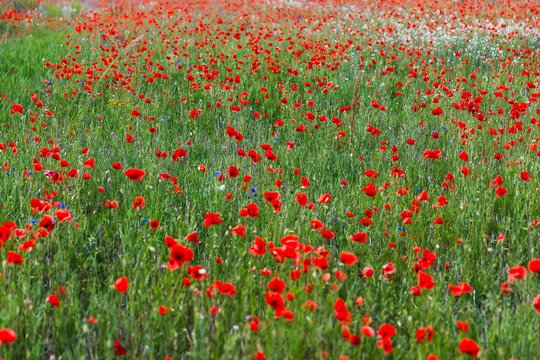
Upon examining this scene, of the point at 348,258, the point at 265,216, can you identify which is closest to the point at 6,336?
the point at 348,258

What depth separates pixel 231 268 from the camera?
2.41 meters

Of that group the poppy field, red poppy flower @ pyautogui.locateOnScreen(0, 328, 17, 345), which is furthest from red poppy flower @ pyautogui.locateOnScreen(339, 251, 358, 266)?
red poppy flower @ pyautogui.locateOnScreen(0, 328, 17, 345)

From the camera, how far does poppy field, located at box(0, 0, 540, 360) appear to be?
1.92m

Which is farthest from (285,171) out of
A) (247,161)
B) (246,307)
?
(246,307)

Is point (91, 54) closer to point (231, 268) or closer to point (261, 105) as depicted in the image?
point (261, 105)

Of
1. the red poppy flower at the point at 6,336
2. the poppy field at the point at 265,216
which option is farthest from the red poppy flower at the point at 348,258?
the red poppy flower at the point at 6,336

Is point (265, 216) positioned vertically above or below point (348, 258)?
below

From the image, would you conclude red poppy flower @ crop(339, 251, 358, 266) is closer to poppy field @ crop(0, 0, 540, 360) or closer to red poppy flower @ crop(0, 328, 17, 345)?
poppy field @ crop(0, 0, 540, 360)

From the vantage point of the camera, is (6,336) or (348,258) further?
(348,258)

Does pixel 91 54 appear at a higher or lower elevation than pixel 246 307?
higher

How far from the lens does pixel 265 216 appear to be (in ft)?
9.67

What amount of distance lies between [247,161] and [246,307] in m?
2.08

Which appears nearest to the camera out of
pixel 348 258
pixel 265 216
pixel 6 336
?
pixel 6 336

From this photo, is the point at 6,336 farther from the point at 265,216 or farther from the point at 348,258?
the point at 265,216
